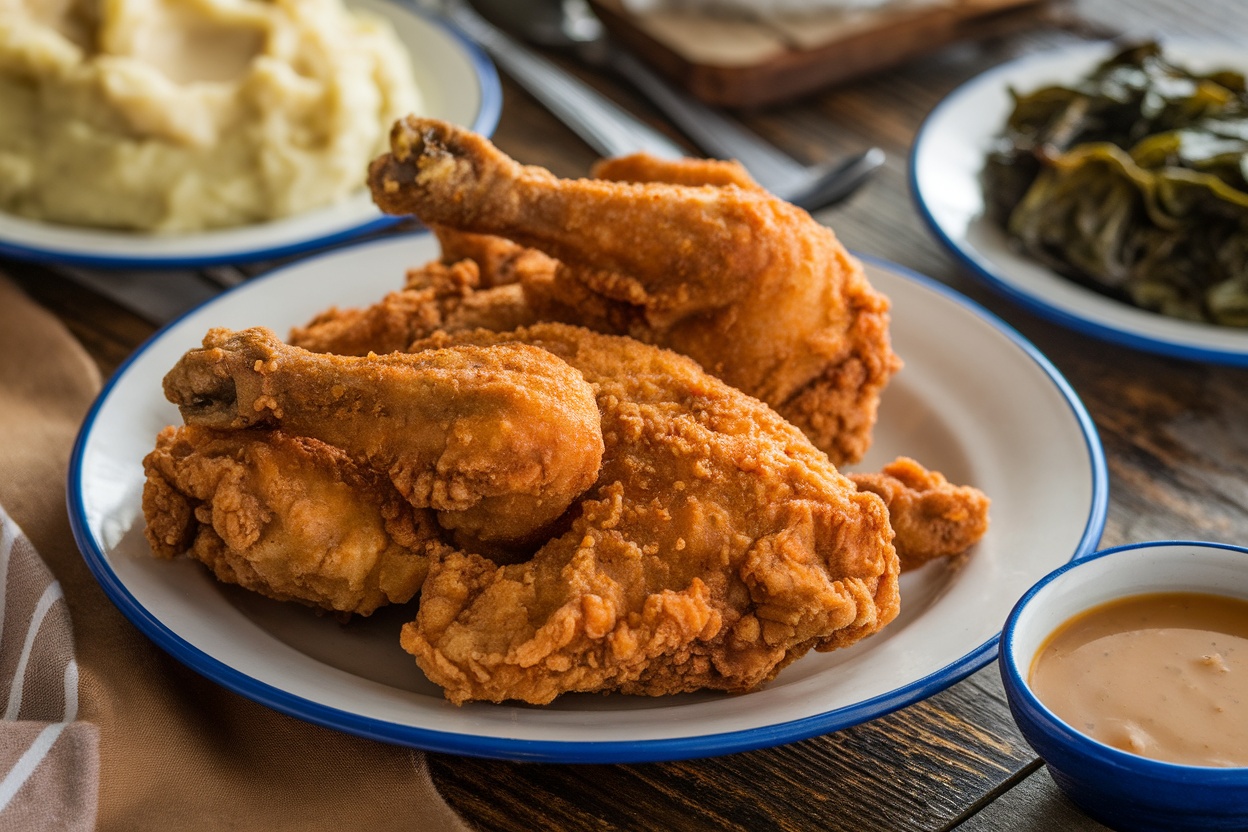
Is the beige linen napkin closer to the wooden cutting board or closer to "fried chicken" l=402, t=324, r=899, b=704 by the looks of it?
"fried chicken" l=402, t=324, r=899, b=704

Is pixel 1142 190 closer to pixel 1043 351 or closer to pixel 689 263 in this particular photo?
pixel 1043 351

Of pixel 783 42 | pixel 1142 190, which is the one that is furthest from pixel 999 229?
pixel 783 42

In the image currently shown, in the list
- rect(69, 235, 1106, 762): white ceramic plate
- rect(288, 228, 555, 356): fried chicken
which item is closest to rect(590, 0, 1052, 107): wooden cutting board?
rect(69, 235, 1106, 762): white ceramic plate

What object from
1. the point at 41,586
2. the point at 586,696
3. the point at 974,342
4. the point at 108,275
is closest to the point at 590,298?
the point at 586,696

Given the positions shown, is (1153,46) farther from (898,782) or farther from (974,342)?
(898,782)

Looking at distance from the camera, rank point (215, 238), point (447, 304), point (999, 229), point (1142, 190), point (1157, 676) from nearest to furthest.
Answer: point (1157, 676), point (447, 304), point (215, 238), point (1142, 190), point (999, 229)

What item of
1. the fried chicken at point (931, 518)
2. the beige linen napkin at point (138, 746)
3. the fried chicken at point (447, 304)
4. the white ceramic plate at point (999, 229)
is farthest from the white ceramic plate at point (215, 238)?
the fried chicken at point (931, 518)
